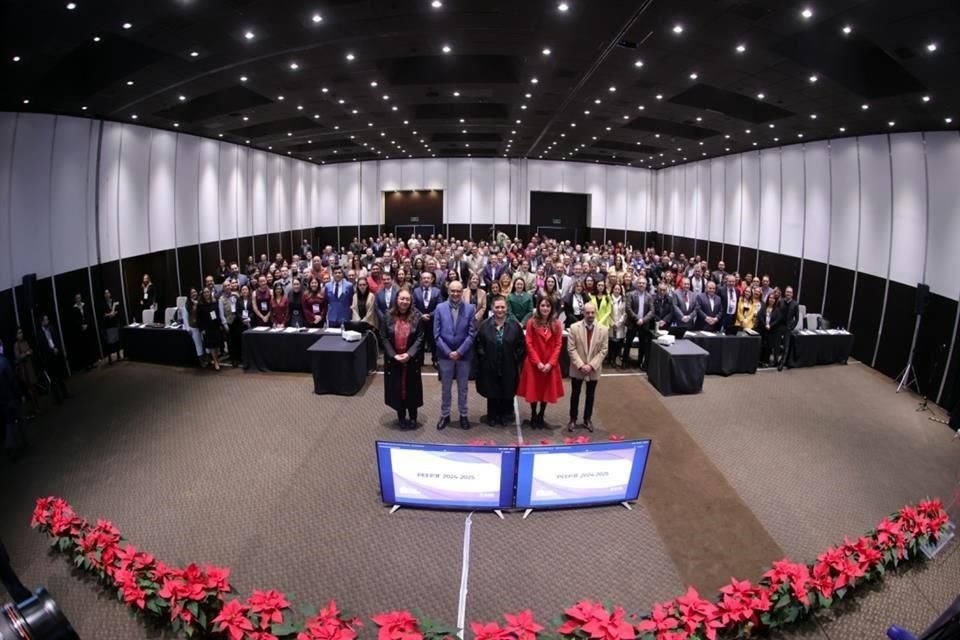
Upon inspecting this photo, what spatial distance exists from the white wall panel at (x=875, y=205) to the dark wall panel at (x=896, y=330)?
1.99 feet

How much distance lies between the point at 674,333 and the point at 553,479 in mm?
5117

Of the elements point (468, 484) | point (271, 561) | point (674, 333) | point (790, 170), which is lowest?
point (271, 561)

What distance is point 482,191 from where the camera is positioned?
73.3ft

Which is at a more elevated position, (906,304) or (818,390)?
(906,304)

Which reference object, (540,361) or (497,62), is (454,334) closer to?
(540,361)

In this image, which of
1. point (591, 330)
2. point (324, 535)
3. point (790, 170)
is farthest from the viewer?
point (790, 170)

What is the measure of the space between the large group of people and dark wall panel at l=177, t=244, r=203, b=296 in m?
1.74

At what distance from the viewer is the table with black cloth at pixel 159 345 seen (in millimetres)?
8570

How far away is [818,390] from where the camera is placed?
7.81m

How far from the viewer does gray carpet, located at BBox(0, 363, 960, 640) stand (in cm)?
352

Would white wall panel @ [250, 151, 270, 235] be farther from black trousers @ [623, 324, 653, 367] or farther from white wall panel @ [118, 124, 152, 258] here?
black trousers @ [623, 324, 653, 367]

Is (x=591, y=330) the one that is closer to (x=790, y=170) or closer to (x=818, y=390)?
(x=818, y=390)

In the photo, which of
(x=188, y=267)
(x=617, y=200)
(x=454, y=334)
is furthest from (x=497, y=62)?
(x=617, y=200)

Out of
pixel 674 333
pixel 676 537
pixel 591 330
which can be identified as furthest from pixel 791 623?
pixel 674 333
